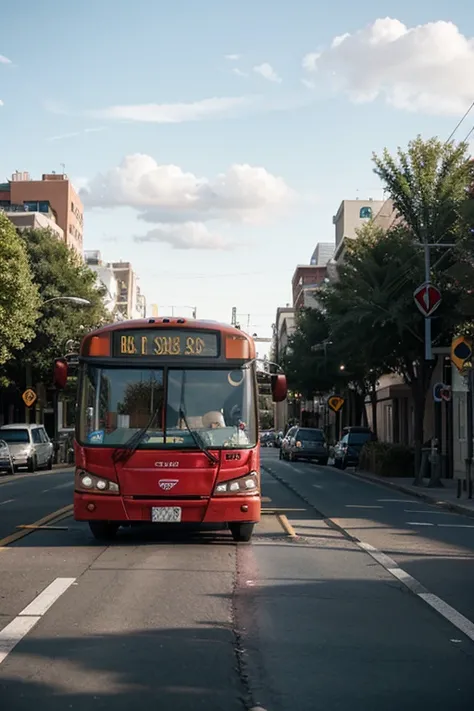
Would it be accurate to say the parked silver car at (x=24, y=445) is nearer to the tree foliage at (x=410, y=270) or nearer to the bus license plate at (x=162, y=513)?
the tree foliage at (x=410, y=270)

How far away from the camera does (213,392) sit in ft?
48.8

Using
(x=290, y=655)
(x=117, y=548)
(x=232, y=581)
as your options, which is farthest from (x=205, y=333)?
(x=290, y=655)

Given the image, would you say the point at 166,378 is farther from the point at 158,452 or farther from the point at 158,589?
the point at 158,589

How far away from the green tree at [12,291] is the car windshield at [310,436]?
17.6m

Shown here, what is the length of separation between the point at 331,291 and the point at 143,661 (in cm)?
4190

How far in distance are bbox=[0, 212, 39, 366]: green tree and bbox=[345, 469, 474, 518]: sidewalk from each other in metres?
14.4

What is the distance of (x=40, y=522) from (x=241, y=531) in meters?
4.46

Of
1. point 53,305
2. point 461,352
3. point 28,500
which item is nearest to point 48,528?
point 28,500

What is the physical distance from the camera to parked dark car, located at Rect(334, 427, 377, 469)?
51.1 m

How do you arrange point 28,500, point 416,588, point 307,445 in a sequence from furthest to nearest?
point 307,445, point 28,500, point 416,588

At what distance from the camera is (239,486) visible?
14531 millimetres

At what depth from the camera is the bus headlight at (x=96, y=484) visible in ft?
47.2

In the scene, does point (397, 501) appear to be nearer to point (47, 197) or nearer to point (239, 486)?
point (239, 486)

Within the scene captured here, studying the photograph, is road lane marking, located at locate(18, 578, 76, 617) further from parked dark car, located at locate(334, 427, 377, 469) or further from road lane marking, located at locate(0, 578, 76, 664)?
parked dark car, located at locate(334, 427, 377, 469)
